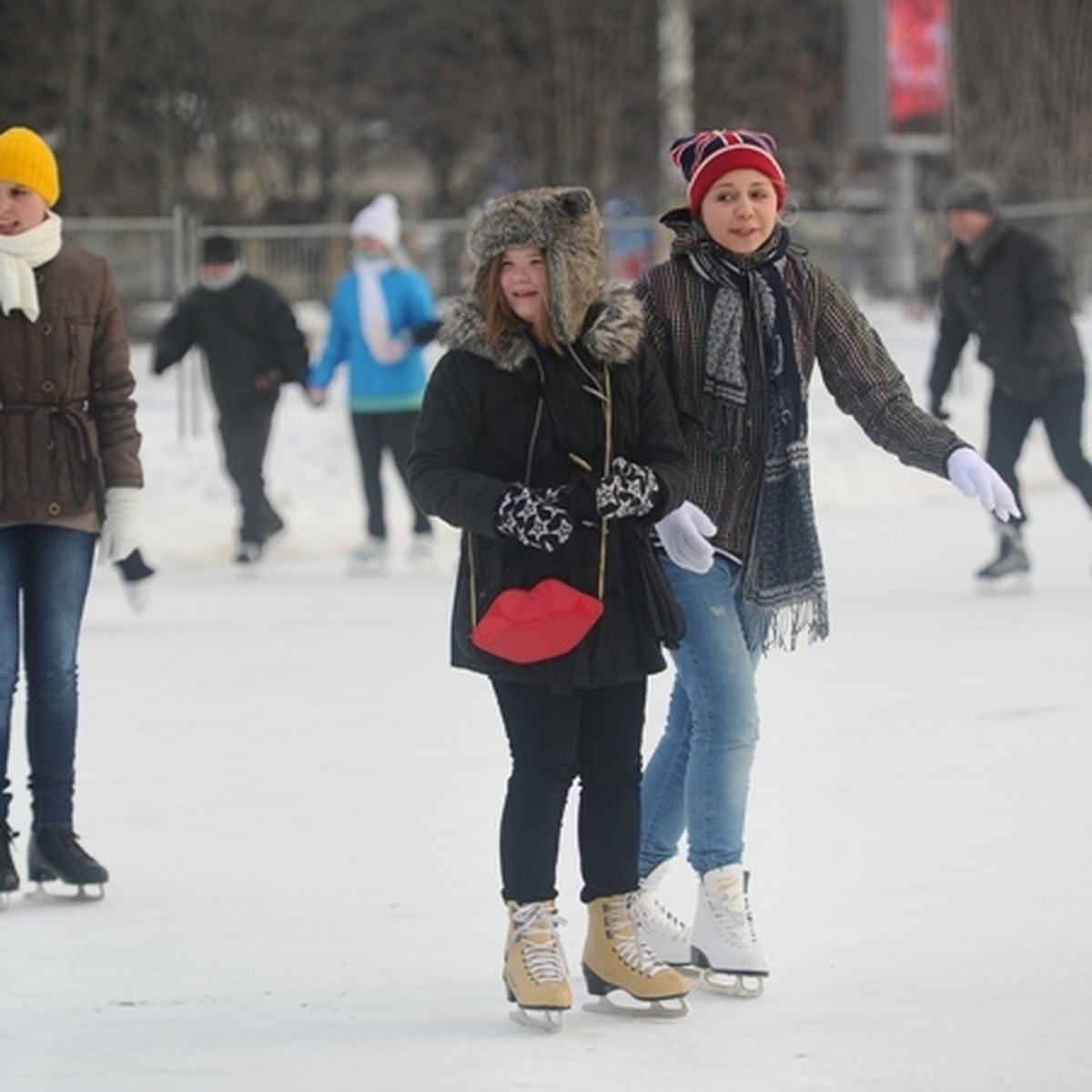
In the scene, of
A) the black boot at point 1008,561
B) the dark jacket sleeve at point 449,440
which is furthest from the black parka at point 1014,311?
the dark jacket sleeve at point 449,440

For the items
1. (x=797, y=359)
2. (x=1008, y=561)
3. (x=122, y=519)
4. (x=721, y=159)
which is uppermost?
(x=721, y=159)

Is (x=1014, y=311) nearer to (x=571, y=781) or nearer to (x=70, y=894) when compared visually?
(x=70, y=894)

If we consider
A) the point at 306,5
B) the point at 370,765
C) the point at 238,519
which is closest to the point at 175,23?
the point at 306,5

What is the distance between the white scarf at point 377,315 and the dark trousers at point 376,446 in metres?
0.27

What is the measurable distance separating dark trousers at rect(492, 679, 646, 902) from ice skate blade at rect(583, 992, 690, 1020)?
0.61 ft

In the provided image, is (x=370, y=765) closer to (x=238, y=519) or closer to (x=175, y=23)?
(x=238, y=519)

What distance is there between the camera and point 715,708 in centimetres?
536

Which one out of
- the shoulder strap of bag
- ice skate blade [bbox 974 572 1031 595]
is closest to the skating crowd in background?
the shoulder strap of bag

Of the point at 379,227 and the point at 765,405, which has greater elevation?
the point at 379,227

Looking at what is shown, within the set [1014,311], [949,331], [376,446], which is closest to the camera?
[1014,311]

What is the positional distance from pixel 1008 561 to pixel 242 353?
11.9 ft

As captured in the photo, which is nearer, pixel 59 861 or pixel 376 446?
pixel 59 861

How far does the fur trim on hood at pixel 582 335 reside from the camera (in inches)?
199

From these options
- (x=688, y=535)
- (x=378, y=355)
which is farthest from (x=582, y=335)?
(x=378, y=355)
